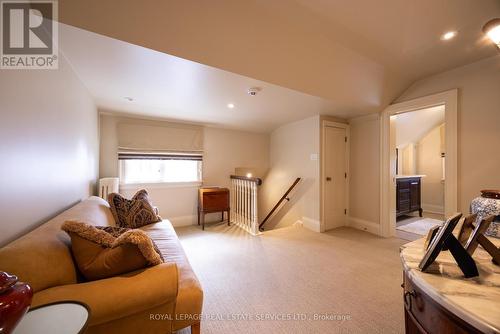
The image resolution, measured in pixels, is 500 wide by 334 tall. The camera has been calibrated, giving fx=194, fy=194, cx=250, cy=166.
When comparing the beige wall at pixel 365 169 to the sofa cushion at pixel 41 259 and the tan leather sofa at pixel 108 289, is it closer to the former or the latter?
the tan leather sofa at pixel 108 289

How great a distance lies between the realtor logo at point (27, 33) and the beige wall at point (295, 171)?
3.36 meters

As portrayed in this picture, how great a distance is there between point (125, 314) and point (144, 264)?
0.23m

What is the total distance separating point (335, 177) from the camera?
3678 mm

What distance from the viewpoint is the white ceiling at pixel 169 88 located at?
163 cm

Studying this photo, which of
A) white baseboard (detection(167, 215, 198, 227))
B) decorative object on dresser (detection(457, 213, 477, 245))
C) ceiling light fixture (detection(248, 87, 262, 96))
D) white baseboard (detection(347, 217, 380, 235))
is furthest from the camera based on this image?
white baseboard (detection(167, 215, 198, 227))

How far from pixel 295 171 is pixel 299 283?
236 centimetres

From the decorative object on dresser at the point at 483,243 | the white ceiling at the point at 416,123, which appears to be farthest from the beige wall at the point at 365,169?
the decorative object on dresser at the point at 483,243

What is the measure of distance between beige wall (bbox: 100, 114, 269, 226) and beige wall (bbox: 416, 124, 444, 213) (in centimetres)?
440

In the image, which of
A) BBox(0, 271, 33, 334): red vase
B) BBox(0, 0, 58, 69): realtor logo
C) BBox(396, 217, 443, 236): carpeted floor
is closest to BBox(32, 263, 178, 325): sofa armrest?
BBox(0, 271, 33, 334): red vase

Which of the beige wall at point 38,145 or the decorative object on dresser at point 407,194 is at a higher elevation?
the beige wall at point 38,145

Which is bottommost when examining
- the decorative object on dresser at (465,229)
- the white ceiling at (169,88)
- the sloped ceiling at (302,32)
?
the decorative object on dresser at (465,229)

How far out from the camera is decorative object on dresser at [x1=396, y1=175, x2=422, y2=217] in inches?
156

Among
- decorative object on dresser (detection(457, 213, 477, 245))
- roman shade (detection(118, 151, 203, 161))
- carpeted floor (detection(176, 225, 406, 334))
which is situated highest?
roman shade (detection(118, 151, 203, 161))

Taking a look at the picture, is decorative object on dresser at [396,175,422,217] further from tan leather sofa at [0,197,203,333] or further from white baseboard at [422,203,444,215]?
tan leather sofa at [0,197,203,333]
